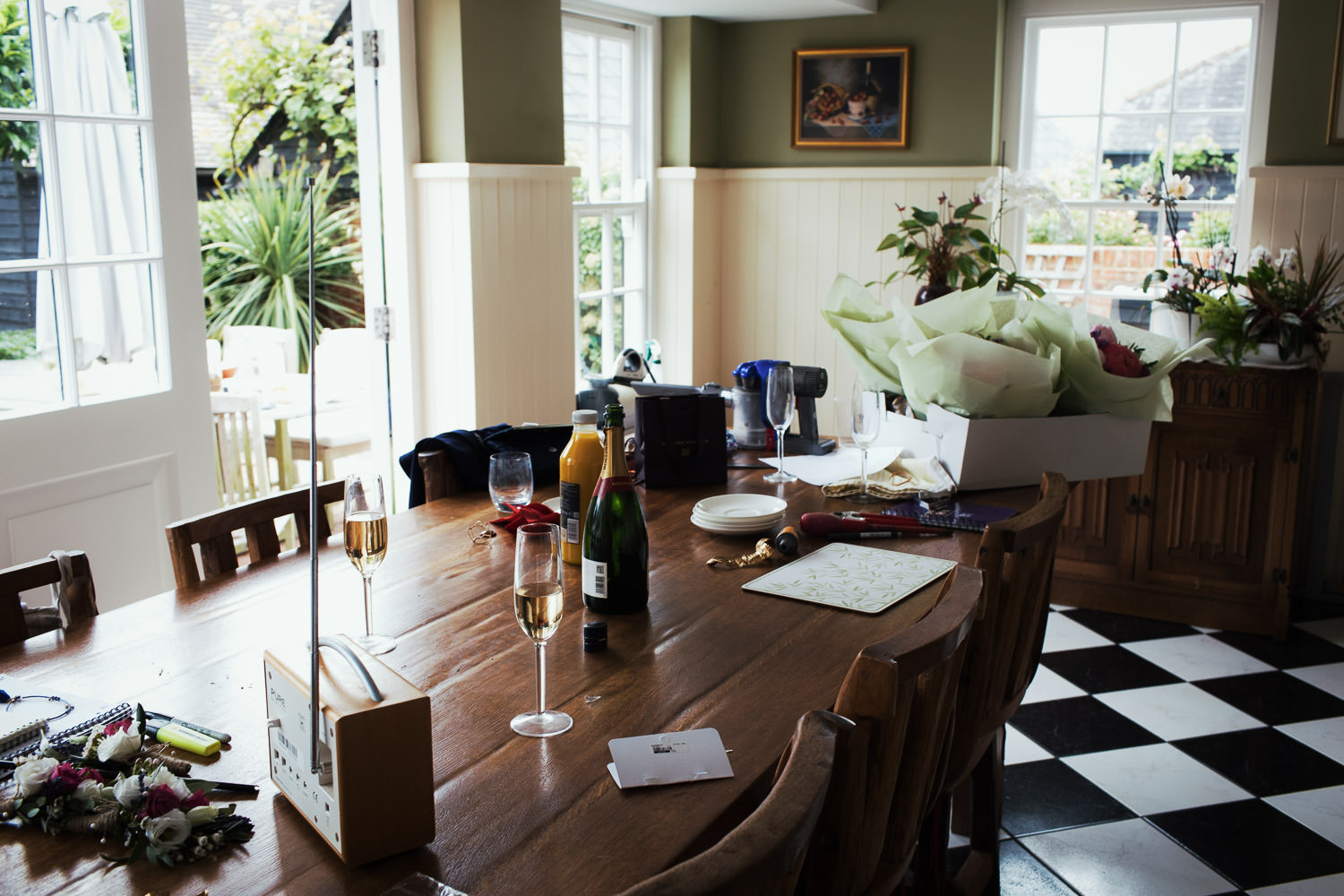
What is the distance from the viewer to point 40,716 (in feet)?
4.40

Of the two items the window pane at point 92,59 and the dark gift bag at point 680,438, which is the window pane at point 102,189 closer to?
the window pane at point 92,59

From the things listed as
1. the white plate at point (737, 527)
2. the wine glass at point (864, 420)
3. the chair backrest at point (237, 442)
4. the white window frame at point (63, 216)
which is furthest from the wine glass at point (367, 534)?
the chair backrest at point (237, 442)

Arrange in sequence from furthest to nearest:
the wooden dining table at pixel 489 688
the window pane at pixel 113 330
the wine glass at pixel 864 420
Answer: the window pane at pixel 113 330
the wine glass at pixel 864 420
the wooden dining table at pixel 489 688

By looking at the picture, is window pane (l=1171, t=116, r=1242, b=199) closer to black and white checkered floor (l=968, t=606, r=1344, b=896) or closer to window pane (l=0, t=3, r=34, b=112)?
black and white checkered floor (l=968, t=606, r=1344, b=896)

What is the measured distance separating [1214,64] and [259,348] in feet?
15.4

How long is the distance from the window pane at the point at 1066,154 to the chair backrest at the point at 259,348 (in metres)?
3.87

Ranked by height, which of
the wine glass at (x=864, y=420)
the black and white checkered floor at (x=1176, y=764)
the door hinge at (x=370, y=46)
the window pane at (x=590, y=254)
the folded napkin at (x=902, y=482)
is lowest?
the black and white checkered floor at (x=1176, y=764)

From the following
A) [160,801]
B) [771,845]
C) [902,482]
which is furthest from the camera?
[902,482]

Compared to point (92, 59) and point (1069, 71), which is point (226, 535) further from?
point (1069, 71)

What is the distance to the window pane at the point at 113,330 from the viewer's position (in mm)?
2900

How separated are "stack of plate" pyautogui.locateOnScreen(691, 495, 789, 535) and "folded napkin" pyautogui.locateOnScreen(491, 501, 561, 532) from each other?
0.91ft

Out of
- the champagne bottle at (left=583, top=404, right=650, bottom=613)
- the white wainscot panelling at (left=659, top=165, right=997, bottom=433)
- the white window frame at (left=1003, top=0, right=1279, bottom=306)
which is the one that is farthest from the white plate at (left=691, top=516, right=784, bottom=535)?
the white window frame at (left=1003, top=0, right=1279, bottom=306)

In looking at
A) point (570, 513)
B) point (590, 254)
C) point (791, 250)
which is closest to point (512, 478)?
point (570, 513)

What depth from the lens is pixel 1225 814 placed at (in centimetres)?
277
